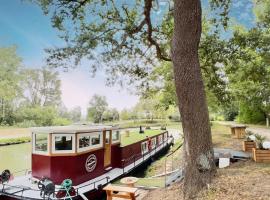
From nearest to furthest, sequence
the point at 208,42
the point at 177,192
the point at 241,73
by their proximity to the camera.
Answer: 1. the point at 177,192
2. the point at 208,42
3. the point at 241,73

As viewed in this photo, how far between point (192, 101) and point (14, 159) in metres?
18.7

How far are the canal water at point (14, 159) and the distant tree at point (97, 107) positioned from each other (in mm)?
48897

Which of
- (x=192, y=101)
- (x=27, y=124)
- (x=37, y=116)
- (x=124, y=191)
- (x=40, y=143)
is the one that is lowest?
(x=124, y=191)

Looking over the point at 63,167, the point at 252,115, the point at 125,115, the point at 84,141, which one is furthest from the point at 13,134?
the point at 125,115

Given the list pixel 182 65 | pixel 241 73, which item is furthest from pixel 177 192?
pixel 241 73

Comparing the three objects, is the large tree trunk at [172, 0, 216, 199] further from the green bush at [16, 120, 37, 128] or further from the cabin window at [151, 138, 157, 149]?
the green bush at [16, 120, 37, 128]

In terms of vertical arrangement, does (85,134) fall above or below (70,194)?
above

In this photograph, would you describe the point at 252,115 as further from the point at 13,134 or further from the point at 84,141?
the point at 13,134

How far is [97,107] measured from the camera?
260 feet

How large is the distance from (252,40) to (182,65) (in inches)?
271

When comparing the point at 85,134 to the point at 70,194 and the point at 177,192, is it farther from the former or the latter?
the point at 177,192

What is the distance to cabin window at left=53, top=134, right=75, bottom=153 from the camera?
35.9 ft

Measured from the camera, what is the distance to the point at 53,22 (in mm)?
10609

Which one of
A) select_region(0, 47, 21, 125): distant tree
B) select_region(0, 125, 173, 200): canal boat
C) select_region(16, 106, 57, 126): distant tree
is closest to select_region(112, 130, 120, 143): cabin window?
select_region(0, 125, 173, 200): canal boat
